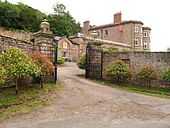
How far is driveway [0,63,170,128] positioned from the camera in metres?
9.97

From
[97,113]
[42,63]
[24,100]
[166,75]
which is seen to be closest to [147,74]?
[166,75]

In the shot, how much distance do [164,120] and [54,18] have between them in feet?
171

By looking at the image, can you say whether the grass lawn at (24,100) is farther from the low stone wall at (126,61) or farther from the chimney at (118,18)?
the chimney at (118,18)

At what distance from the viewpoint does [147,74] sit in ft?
66.5

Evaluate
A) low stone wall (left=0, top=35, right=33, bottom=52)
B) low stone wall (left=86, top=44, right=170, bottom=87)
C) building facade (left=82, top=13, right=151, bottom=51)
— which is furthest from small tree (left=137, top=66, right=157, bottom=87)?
building facade (left=82, top=13, right=151, bottom=51)

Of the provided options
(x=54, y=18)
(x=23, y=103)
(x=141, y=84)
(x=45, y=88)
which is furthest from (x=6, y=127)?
(x=54, y=18)

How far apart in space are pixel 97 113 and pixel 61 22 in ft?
162

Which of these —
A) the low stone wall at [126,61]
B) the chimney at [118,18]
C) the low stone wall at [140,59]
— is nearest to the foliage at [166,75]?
the low stone wall at [126,61]

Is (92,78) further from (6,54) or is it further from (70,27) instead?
(70,27)

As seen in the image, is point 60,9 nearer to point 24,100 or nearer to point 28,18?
point 28,18

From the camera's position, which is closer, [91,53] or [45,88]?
[45,88]

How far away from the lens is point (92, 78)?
77.2 ft

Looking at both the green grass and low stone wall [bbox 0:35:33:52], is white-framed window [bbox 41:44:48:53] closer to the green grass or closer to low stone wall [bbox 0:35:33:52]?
low stone wall [bbox 0:35:33:52]

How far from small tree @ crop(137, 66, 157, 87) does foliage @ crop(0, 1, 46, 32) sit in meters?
34.2
